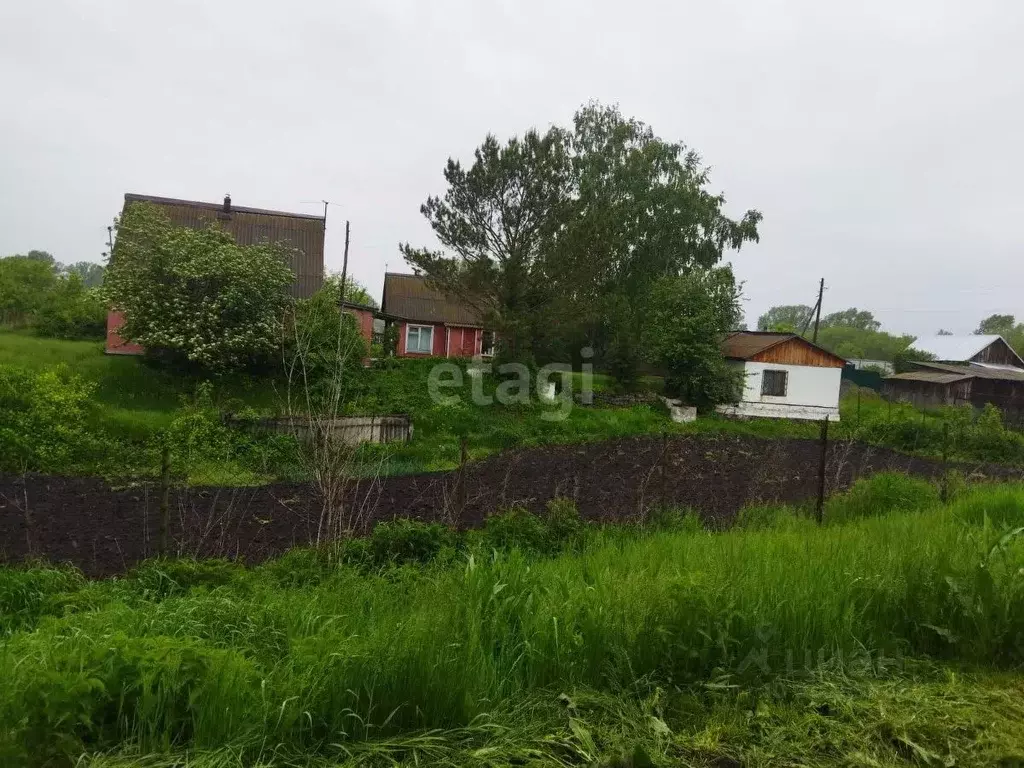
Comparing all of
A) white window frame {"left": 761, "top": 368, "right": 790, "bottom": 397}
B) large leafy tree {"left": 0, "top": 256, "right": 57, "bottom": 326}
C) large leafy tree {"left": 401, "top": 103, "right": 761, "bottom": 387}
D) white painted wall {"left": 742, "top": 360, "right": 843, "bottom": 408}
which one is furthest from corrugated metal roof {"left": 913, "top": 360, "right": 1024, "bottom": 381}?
large leafy tree {"left": 0, "top": 256, "right": 57, "bottom": 326}

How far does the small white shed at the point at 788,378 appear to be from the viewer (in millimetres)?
22797

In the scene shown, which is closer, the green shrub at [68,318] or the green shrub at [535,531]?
the green shrub at [535,531]

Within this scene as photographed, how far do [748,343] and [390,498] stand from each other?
63.6ft

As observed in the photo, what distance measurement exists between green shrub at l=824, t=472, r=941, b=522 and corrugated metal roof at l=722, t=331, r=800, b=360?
15.3 m

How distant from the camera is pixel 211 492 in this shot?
9.65 metres

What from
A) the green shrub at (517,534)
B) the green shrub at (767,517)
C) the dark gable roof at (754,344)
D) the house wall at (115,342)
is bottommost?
the green shrub at (517,534)

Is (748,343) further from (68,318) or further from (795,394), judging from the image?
(68,318)

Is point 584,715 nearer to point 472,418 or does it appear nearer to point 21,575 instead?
point 21,575

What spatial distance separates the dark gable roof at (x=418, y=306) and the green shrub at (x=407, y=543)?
830 inches

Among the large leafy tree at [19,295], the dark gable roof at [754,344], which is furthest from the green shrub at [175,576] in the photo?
the large leafy tree at [19,295]

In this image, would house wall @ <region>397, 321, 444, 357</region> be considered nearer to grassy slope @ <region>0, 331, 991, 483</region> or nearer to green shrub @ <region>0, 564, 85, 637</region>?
grassy slope @ <region>0, 331, 991, 483</region>

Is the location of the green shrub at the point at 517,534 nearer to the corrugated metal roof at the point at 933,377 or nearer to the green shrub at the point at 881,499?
→ the green shrub at the point at 881,499

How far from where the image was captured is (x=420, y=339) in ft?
88.0

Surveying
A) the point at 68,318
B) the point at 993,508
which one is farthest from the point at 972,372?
the point at 68,318
